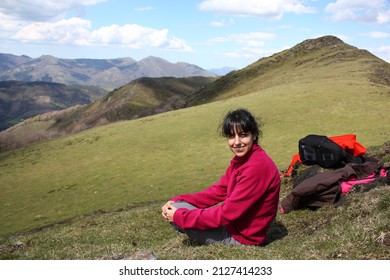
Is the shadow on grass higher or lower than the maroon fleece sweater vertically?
lower

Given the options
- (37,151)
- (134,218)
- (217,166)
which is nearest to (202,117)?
(217,166)

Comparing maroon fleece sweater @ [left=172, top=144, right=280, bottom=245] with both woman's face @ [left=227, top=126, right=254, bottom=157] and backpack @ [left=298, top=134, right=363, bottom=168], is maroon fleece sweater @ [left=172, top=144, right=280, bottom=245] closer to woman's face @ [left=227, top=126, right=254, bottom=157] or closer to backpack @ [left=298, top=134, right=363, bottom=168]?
woman's face @ [left=227, top=126, right=254, bottom=157]

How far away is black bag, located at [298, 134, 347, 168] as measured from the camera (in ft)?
53.2

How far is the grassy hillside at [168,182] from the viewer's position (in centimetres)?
935

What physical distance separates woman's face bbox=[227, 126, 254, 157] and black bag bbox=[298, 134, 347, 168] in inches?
363

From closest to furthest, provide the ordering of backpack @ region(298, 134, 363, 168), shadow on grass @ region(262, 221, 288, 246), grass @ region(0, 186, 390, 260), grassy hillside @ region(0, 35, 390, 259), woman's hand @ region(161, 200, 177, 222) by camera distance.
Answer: grass @ region(0, 186, 390, 260) < woman's hand @ region(161, 200, 177, 222) < grassy hillside @ region(0, 35, 390, 259) < shadow on grass @ region(262, 221, 288, 246) < backpack @ region(298, 134, 363, 168)

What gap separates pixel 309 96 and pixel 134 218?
42705mm

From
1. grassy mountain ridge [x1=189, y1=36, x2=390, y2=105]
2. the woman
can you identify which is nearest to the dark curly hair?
the woman

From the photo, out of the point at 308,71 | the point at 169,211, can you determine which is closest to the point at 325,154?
the point at 169,211

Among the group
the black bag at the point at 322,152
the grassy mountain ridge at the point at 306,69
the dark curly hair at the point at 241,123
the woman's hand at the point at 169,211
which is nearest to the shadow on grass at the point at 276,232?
the woman's hand at the point at 169,211

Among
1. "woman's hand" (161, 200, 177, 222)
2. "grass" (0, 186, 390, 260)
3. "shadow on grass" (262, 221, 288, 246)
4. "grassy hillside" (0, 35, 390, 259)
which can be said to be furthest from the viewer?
"shadow on grass" (262, 221, 288, 246)

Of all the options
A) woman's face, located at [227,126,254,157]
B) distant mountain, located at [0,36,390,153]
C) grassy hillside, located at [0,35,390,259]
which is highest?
distant mountain, located at [0,36,390,153]

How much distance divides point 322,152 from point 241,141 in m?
9.77

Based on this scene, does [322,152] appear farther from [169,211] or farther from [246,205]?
[169,211]
